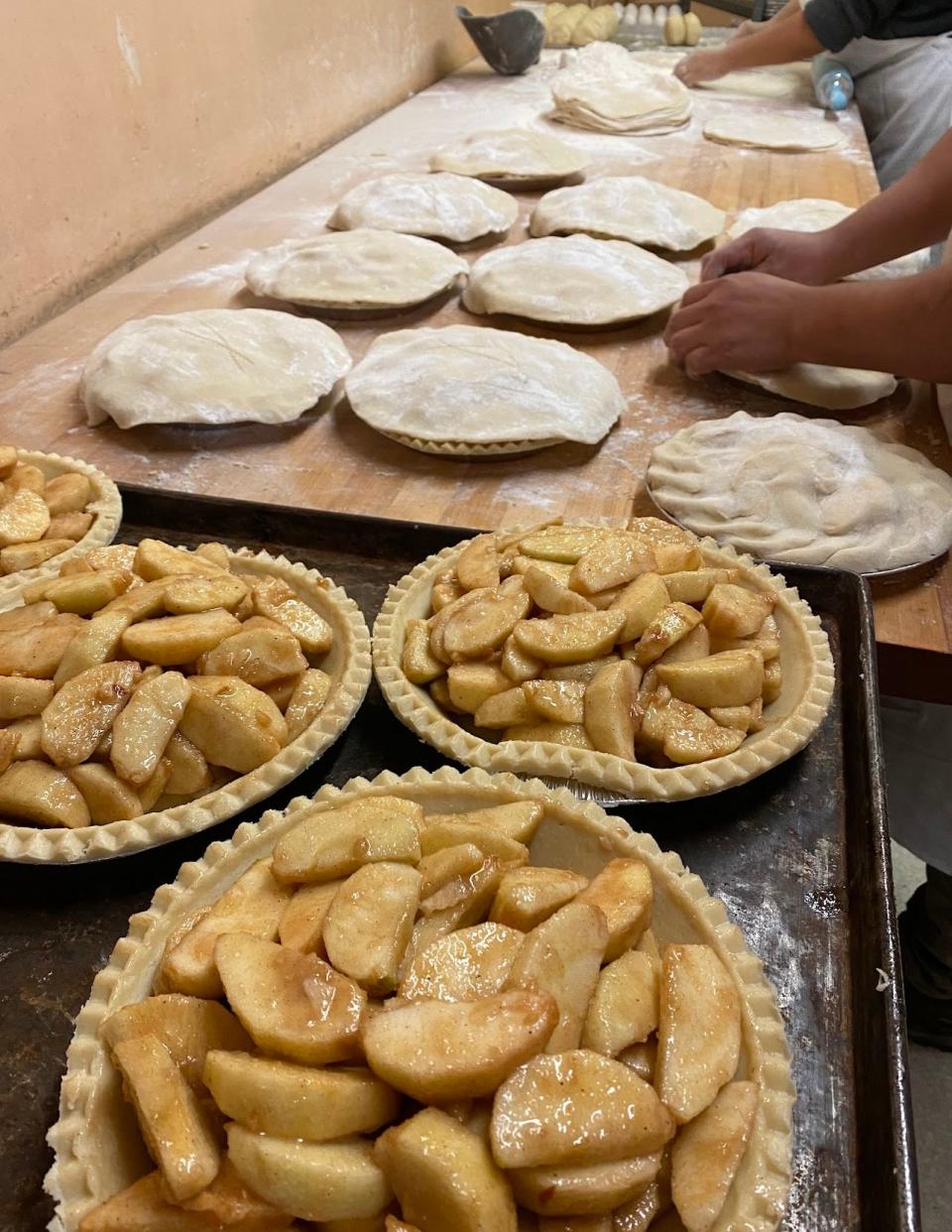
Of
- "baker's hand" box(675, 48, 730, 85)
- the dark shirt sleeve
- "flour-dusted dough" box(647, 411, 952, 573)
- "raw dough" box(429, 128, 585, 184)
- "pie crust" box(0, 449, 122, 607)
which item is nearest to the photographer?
"pie crust" box(0, 449, 122, 607)

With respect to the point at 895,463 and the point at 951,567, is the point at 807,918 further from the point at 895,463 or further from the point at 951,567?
the point at 895,463

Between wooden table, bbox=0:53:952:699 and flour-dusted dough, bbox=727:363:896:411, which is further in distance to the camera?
flour-dusted dough, bbox=727:363:896:411

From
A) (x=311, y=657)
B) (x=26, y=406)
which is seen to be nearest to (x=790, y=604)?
(x=311, y=657)

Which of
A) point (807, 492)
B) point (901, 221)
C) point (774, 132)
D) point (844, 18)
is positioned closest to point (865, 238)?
point (901, 221)

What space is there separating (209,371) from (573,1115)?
194cm

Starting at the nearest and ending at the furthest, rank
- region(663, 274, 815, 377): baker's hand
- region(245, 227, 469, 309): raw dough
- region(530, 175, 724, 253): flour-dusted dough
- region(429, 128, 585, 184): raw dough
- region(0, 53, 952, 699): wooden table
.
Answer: region(0, 53, 952, 699): wooden table < region(663, 274, 815, 377): baker's hand < region(245, 227, 469, 309): raw dough < region(530, 175, 724, 253): flour-dusted dough < region(429, 128, 585, 184): raw dough

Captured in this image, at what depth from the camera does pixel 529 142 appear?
3.88m

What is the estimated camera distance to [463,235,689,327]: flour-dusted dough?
2637mm

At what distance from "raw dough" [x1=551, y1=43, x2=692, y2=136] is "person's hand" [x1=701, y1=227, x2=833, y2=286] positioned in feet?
6.66

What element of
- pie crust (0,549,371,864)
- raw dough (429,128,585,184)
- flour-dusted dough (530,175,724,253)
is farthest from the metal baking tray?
raw dough (429,128,585,184)

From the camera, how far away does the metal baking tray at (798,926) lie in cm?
95

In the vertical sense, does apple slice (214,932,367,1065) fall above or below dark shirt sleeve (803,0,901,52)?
below

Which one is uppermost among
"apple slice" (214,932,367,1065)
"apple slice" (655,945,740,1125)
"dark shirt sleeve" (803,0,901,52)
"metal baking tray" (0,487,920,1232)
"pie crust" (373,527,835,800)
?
"dark shirt sleeve" (803,0,901,52)

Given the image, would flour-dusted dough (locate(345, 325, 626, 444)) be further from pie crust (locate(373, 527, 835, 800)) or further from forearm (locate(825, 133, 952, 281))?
forearm (locate(825, 133, 952, 281))
